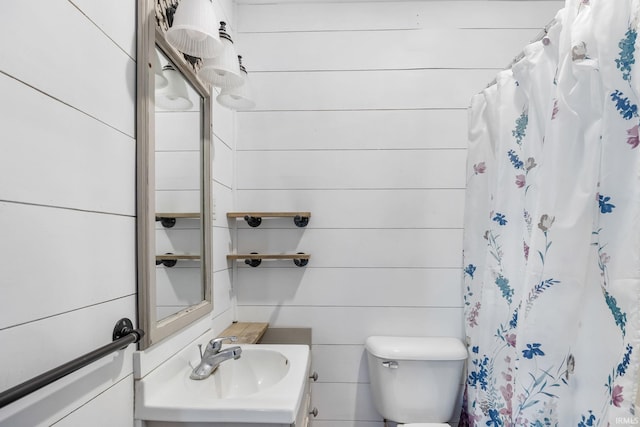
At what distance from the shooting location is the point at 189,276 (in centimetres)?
119

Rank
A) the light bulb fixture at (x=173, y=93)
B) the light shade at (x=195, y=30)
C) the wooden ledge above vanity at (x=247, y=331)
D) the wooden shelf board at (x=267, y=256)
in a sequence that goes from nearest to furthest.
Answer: the light shade at (x=195, y=30)
the light bulb fixture at (x=173, y=93)
the wooden ledge above vanity at (x=247, y=331)
the wooden shelf board at (x=267, y=256)

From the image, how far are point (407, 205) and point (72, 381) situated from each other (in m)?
1.45

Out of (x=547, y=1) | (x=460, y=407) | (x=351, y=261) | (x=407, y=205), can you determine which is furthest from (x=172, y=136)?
(x=547, y=1)

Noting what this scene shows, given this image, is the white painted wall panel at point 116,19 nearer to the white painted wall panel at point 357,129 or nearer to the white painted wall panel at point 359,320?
the white painted wall panel at point 357,129

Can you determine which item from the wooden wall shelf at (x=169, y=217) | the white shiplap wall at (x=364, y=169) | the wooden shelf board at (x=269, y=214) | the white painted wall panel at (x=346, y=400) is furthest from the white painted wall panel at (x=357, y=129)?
the white painted wall panel at (x=346, y=400)

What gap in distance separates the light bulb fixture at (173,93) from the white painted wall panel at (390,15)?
786mm

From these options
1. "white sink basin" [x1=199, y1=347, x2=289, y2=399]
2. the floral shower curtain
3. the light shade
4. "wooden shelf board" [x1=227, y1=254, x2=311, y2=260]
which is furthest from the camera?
"wooden shelf board" [x1=227, y1=254, x2=311, y2=260]

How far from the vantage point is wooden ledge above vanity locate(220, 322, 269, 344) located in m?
1.47

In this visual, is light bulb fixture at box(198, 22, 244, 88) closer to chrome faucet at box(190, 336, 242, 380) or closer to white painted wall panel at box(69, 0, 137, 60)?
white painted wall panel at box(69, 0, 137, 60)

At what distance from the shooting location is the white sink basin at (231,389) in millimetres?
859

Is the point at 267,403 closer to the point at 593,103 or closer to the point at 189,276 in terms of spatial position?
the point at 189,276

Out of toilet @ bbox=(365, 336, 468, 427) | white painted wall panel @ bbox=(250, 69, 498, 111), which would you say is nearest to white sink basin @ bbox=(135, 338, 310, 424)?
toilet @ bbox=(365, 336, 468, 427)

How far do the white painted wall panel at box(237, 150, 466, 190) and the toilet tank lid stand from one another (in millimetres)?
741

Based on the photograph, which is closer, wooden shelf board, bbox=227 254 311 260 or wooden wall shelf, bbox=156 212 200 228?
wooden wall shelf, bbox=156 212 200 228
